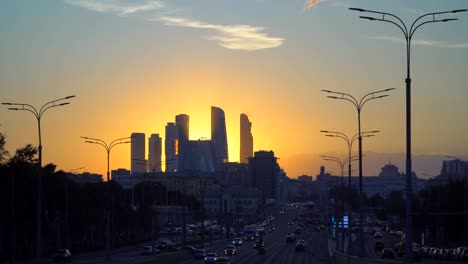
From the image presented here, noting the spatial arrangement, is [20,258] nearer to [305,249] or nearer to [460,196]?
[305,249]

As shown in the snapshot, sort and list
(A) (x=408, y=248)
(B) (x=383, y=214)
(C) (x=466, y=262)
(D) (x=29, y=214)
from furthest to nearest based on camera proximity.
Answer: (B) (x=383, y=214)
(D) (x=29, y=214)
(C) (x=466, y=262)
(A) (x=408, y=248)

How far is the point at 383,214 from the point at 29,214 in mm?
102275

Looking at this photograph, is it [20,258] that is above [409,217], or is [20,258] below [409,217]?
below

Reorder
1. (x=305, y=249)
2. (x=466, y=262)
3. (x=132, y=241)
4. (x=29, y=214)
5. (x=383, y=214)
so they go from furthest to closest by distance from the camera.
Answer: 1. (x=383, y=214)
2. (x=132, y=241)
3. (x=305, y=249)
4. (x=29, y=214)
5. (x=466, y=262)

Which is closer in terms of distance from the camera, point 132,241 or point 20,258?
point 20,258

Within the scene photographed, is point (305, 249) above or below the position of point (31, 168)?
below

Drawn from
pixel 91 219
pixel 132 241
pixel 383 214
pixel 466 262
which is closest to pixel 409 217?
pixel 466 262

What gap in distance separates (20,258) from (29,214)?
36.3 ft

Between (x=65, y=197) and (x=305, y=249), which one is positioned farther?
(x=305, y=249)

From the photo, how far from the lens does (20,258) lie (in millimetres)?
90438

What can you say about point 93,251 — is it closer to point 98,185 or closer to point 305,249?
point 305,249

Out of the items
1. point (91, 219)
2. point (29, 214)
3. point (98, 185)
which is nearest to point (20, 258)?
point (29, 214)

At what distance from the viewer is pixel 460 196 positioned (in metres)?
113

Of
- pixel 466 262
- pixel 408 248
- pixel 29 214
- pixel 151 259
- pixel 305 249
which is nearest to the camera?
pixel 408 248
